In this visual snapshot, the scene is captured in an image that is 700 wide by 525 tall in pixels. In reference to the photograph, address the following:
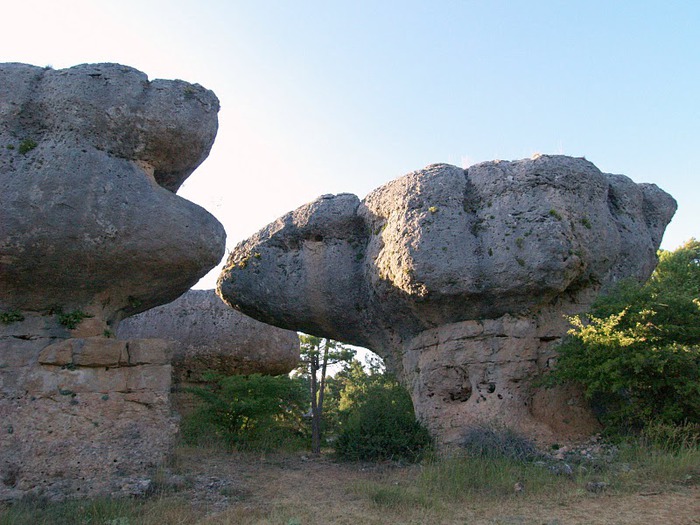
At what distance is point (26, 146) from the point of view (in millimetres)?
8156

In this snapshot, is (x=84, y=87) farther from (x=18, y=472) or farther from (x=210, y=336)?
(x=210, y=336)

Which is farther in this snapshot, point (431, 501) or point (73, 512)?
point (431, 501)

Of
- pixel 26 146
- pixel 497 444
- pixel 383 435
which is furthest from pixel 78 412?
pixel 497 444

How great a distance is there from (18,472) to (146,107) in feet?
16.6

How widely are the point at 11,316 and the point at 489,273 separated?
23.2 feet

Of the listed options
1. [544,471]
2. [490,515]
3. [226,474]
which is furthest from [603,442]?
[226,474]

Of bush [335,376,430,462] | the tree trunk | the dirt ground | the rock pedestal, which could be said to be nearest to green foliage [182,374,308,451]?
the tree trunk

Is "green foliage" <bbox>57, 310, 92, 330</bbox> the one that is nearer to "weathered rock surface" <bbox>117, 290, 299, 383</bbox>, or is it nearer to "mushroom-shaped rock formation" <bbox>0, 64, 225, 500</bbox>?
"mushroom-shaped rock formation" <bbox>0, 64, 225, 500</bbox>

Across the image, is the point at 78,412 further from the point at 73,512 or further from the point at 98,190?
the point at 98,190

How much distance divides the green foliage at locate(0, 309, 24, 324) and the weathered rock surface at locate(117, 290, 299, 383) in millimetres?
7227

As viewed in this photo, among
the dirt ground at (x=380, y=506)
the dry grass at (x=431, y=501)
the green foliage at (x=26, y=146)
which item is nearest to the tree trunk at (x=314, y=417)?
the dirt ground at (x=380, y=506)

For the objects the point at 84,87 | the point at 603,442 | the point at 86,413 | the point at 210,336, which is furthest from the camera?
the point at 210,336

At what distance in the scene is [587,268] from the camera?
10461 millimetres

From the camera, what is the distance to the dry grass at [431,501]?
621 centimetres
